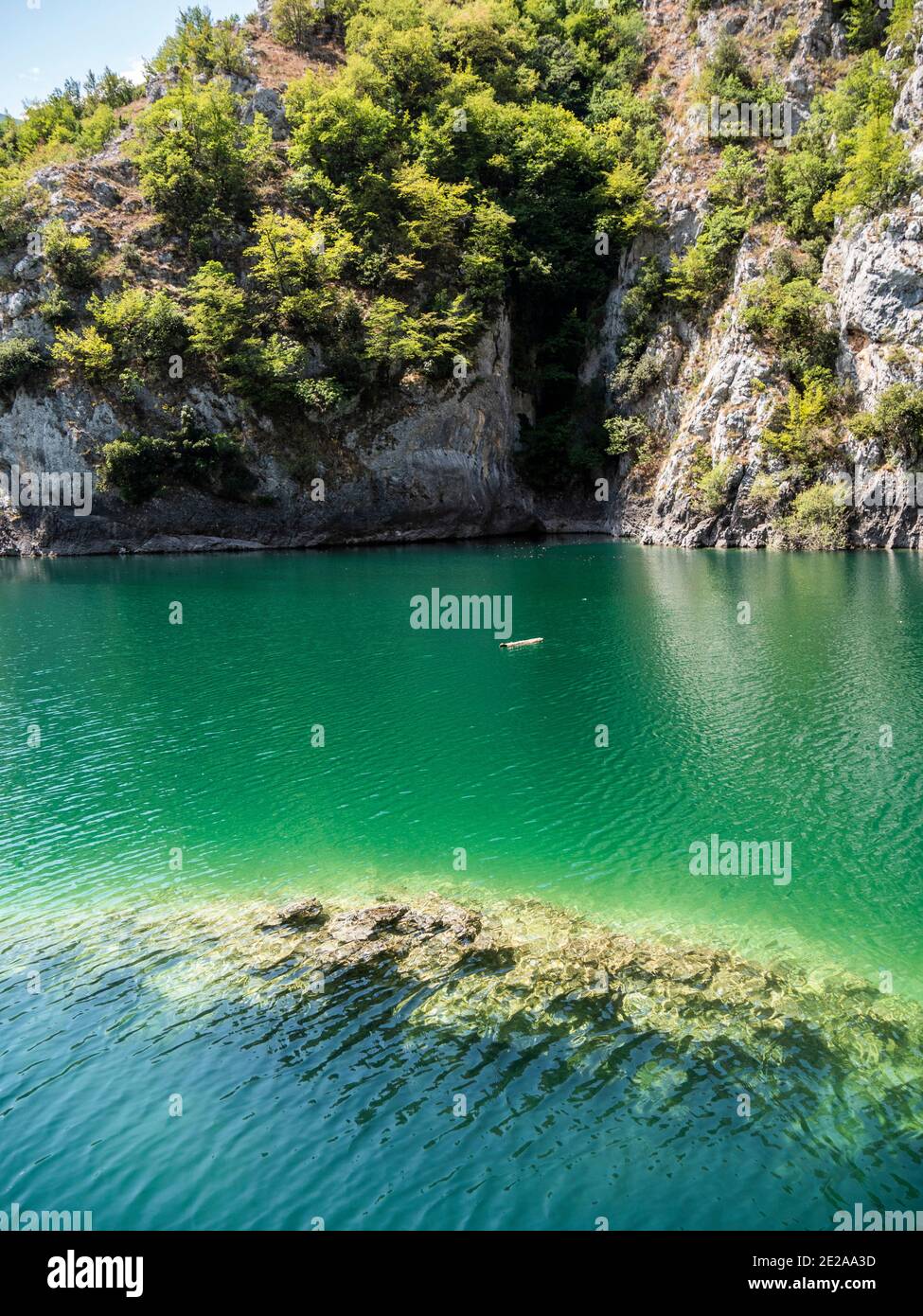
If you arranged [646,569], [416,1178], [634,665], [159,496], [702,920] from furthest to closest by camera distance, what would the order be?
[159,496]
[646,569]
[634,665]
[702,920]
[416,1178]

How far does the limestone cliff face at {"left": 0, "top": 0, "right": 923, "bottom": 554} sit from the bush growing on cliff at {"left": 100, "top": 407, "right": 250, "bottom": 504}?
1058 millimetres

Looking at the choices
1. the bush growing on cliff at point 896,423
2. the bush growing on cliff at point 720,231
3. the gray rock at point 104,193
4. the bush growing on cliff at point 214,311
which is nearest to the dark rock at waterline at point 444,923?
the bush growing on cliff at point 896,423

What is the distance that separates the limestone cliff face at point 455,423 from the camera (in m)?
56.1

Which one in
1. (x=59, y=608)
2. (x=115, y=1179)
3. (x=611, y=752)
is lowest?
(x=115, y=1179)

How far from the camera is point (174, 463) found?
58.2 metres

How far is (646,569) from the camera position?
153 ft

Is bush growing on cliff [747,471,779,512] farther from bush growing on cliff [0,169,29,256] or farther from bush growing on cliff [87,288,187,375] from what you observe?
bush growing on cliff [0,169,29,256]

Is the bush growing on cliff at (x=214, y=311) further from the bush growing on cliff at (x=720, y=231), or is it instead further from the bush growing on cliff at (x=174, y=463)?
the bush growing on cliff at (x=720, y=231)

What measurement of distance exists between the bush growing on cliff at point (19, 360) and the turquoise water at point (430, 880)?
31075 millimetres

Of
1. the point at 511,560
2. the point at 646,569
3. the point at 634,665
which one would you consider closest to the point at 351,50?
the point at 511,560

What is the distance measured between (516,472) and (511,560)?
1601 centimetres

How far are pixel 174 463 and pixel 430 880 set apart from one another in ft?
168

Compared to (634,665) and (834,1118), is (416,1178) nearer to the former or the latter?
(834,1118)
